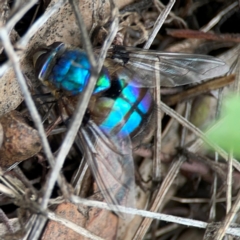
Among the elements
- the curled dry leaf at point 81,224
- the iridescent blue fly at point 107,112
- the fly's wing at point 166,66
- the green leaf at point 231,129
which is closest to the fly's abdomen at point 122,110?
the iridescent blue fly at point 107,112

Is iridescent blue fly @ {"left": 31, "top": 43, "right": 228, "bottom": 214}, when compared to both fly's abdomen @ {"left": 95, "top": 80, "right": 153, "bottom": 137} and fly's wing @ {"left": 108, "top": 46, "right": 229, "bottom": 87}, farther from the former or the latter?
fly's wing @ {"left": 108, "top": 46, "right": 229, "bottom": 87}

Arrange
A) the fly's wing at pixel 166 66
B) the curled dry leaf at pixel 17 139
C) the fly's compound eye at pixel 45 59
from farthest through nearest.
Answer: the fly's wing at pixel 166 66, the fly's compound eye at pixel 45 59, the curled dry leaf at pixel 17 139

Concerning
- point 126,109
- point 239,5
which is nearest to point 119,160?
point 126,109

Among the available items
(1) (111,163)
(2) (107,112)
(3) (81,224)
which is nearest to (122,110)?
(2) (107,112)

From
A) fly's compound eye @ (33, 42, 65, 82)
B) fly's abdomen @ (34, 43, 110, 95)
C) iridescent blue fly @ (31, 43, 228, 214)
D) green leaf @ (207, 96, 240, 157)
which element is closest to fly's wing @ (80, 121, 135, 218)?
iridescent blue fly @ (31, 43, 228, 214)

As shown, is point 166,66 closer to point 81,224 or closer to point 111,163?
point 111,163

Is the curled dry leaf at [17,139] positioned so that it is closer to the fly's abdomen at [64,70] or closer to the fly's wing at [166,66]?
the fly's abdomen at [64,70]
